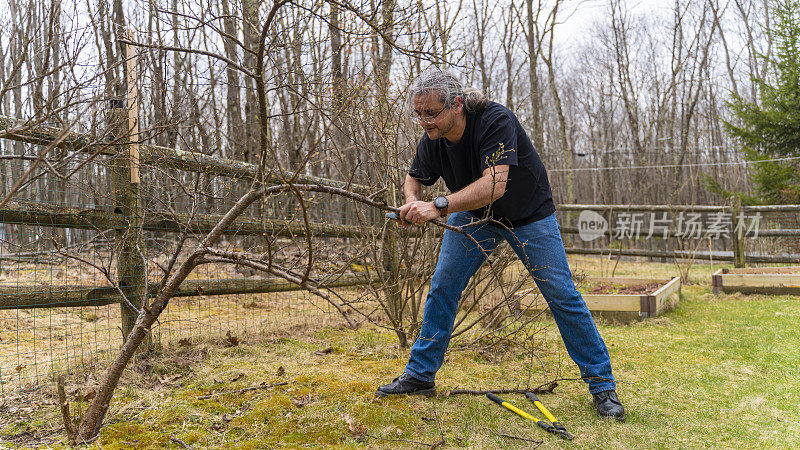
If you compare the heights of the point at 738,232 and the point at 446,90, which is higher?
the point at 446,90

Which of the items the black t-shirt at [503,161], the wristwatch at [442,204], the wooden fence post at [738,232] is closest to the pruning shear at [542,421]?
the black t-shirt at [503,161]

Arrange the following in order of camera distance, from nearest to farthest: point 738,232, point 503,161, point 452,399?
point 503,161 < point 452,399 < point 738,232

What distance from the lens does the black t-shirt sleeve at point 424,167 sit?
2.96 m

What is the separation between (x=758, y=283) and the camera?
6.52m

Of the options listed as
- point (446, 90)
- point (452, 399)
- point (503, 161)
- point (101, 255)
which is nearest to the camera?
point (503, 161)

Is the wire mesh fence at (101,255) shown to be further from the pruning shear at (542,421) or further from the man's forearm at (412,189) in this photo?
the pruning shear at (542,421)

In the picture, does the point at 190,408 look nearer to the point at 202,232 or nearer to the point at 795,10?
the point at 202,232

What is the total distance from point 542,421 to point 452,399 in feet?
1.76

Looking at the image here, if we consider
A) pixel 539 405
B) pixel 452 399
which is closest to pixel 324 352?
pixel 452 399

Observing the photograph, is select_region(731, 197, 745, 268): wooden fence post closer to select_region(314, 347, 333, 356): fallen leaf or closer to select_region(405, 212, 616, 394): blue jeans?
select_region(405, 212, 616, 394): blue jeans

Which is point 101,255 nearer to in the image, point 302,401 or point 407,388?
point 302,401

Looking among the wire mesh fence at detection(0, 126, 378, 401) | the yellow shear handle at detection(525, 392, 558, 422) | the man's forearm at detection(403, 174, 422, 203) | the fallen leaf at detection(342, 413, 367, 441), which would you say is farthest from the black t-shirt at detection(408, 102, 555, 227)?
the fallen leaf at detection(342, 413, 367, 441)

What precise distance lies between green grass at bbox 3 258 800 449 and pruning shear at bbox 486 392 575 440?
1.6 inches

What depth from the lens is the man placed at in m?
2.52
